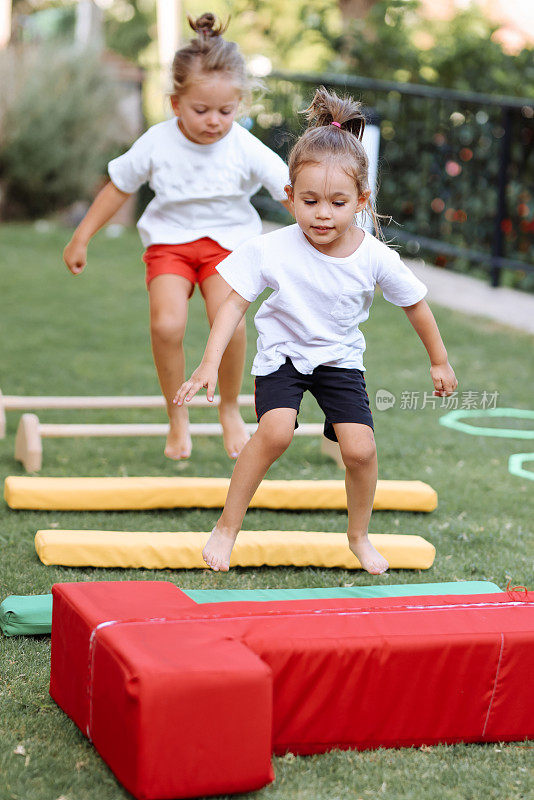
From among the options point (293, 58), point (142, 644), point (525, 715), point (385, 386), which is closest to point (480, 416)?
point (385, 386)

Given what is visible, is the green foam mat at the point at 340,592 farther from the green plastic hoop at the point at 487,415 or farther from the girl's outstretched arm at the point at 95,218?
the green plastic hoop at the point at 487,415

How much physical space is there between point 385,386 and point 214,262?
276 cm

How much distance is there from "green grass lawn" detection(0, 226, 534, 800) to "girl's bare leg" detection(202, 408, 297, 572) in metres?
0.30

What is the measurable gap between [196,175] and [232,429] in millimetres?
1134

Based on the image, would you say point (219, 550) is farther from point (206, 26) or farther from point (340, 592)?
point (206, 26)

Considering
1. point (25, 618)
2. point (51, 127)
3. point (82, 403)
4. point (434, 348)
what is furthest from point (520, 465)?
point (51, 127)

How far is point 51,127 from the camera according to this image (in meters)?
13.3

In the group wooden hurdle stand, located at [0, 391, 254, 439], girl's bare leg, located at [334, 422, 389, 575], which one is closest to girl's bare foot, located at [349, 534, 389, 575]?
girl's bare leg, located at [334, 422, 389, 575]

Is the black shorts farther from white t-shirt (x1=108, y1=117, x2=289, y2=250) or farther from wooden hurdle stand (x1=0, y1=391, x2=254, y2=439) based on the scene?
wooden hurdle stand (x1=0, y1=391, x2=254, y2=439)

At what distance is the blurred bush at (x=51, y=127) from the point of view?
1325cm

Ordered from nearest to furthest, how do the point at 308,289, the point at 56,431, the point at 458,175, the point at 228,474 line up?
1. the point at 308,289
2. the point at 56,431
3. the point at 228,474
4. the point at 458,175

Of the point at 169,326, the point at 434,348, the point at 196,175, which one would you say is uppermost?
the point at 196,175

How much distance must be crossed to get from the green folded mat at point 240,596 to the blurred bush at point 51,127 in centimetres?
1087

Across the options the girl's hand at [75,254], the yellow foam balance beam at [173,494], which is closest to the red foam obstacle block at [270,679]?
the yellow foam balance beam at [173,494]
